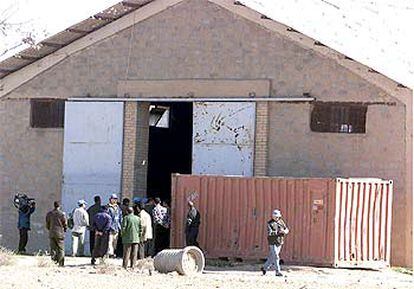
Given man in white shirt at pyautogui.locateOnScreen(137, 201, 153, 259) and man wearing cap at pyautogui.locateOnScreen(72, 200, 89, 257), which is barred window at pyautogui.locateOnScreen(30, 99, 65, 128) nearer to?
man wearing cap at pyautogui.locateOnScreen(72, 200, 89, 257)

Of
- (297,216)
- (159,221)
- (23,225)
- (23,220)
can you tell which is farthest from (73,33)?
(297,216)

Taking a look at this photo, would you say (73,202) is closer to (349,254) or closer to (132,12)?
(132,12)

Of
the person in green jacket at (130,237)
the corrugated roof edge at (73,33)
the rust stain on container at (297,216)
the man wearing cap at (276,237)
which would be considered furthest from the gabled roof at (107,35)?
the person in green jacket at (130,237)

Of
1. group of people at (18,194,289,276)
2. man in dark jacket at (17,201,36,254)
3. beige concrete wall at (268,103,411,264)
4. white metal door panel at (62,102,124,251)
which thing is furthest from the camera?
white metal door panel at (62,102,124,251)

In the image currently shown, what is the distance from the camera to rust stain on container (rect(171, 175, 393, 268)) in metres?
23.5

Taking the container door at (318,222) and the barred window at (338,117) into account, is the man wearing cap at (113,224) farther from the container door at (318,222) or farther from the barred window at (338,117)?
the barred window at (338,117)

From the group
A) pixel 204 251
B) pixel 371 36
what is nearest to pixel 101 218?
pixel 204 251

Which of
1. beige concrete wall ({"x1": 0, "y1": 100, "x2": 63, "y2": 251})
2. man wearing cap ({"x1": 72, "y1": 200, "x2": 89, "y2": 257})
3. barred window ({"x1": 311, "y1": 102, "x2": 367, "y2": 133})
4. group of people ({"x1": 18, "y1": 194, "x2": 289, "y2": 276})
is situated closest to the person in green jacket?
group of people ({"x1": 18, "y1": 194, "x2": 289, "y2": 276})

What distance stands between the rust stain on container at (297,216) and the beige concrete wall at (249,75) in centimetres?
121

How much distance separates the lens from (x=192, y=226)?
963 inches

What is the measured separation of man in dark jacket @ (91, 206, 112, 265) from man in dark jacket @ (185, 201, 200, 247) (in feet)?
6.85

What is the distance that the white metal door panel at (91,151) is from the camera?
92.7 feet

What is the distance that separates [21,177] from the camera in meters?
29.5

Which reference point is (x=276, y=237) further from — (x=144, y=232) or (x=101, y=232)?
(x=101, y=232)
